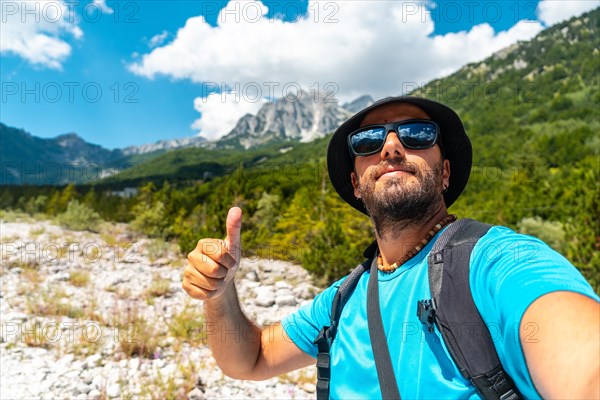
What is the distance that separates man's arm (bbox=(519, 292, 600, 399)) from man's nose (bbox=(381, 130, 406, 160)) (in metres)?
0.90

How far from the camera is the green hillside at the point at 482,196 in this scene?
31.9 feet

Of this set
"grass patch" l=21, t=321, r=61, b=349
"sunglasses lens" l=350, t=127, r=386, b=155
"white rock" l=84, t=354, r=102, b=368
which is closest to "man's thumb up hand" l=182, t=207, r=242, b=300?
"sunglasses lens" l=350, t=127, r=386, b=155

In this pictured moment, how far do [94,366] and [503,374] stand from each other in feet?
13.6

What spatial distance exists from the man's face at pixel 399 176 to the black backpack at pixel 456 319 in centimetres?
25

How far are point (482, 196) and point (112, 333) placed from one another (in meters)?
32.8

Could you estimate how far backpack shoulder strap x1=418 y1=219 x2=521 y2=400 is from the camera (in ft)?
3.01

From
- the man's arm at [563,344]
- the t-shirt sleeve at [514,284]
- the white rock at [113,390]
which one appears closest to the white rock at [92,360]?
the white rock at [113,390]

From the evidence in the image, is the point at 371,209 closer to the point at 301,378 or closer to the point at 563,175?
the point at 301,378

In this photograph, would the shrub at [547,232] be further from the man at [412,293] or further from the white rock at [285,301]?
the man at [412,293]

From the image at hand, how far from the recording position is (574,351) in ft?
2.59

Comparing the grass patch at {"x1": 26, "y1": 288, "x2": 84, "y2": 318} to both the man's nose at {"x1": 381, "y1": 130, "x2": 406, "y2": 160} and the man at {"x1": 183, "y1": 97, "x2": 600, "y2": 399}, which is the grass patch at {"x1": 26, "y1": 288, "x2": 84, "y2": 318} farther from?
the man's nose at {"x1": 381, "y1": 130, "x2": 406, "y2": 160}

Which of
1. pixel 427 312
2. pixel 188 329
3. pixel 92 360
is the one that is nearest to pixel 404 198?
pixel 427 312

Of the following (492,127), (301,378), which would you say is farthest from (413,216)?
(492,127)

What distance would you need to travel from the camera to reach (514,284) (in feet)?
3.08
